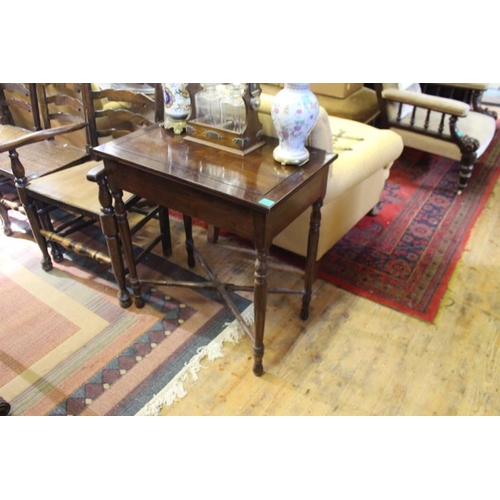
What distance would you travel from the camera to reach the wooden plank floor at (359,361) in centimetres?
150

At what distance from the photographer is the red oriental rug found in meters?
2.00

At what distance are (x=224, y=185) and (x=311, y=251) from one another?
54 cm

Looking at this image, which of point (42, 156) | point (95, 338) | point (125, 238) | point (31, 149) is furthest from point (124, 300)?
point (31, 149)

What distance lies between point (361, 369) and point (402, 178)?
70.0 inches

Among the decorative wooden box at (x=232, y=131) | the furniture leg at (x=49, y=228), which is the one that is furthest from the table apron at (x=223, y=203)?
the furniture leg at (x=49, y=228)

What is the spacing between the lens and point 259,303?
1400mm

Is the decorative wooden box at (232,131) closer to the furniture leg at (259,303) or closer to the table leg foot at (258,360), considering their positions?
the furniture leg at (259,303)

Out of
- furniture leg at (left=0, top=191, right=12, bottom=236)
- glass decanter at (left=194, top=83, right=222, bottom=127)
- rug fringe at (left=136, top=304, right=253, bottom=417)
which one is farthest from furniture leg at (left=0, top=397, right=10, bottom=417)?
furniture leg at (left=0, top=191, right=12, bottom=236)

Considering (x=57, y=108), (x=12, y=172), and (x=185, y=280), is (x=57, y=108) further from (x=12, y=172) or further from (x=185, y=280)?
(x=185, y=280)

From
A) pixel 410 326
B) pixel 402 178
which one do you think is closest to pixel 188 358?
pixel 410 326

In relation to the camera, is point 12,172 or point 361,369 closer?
point 361,369

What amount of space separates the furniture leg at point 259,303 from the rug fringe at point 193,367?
0.18 m

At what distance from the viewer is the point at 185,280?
79.9 inches

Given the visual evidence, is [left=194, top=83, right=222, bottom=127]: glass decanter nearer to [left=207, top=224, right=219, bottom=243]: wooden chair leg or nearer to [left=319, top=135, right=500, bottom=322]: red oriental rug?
[left=207, top=224, right=219, bottom=243]: wooden chair leg
